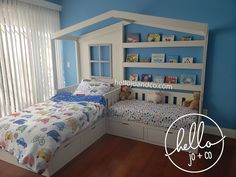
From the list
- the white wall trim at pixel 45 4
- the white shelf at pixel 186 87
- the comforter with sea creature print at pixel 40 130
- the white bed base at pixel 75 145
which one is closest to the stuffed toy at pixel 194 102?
the white shelf at pixel 186 87

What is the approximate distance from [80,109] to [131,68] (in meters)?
1.36

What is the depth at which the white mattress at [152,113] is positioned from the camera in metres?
2.68

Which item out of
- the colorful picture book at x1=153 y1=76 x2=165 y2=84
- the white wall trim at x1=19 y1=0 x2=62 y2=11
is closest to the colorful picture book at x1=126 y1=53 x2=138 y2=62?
the colorful picture book at x1=153 y1=76 x2=165 y2=84

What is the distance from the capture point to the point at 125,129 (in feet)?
10.1

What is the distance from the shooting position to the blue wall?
2818mm

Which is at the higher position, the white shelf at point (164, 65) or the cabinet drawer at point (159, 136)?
the white shelf at point (164, 65)

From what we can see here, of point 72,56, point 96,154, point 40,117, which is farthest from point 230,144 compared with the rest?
point 72,56

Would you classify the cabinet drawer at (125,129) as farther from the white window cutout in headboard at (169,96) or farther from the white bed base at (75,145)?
the white window cutout in headboard at (169,96)

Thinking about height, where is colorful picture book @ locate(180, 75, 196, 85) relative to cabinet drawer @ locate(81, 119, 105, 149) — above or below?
above

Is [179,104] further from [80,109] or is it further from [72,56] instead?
[72,56]

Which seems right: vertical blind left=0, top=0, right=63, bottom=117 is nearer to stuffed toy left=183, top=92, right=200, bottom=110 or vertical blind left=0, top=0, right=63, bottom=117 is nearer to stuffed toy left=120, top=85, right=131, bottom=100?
stuffed toy left=120, top=85, right=131, bottom=100

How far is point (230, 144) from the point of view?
2.84m

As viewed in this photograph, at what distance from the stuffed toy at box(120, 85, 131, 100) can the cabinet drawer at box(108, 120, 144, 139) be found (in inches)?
21.7

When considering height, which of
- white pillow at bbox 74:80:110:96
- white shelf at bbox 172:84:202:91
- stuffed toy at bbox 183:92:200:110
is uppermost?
white shelf at bbox 172:84:202:91
